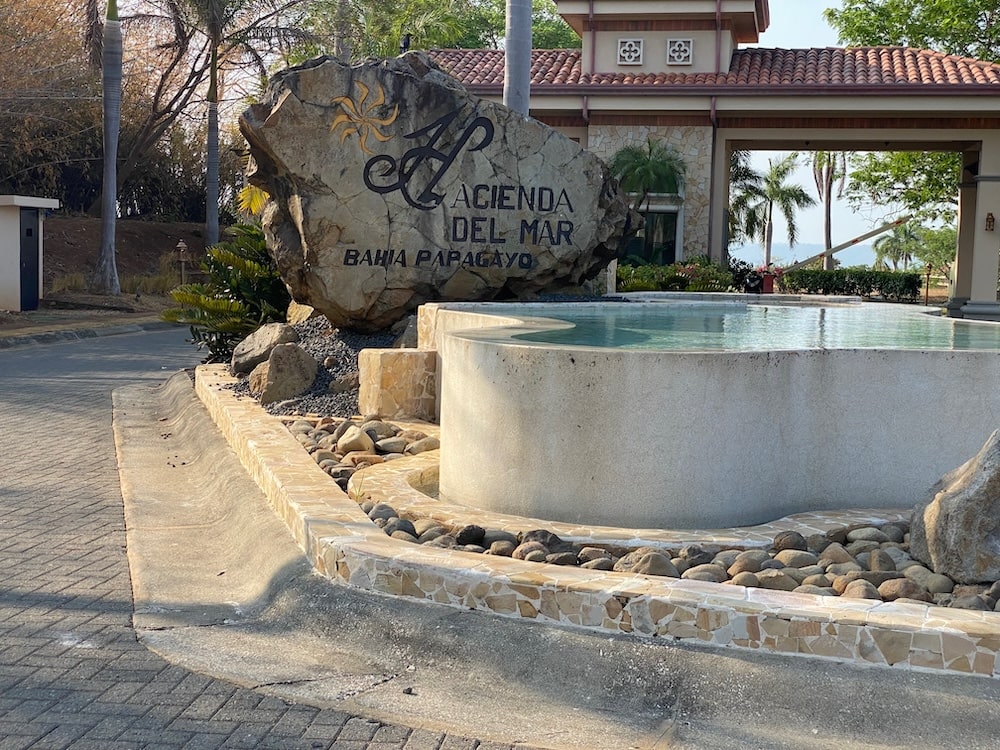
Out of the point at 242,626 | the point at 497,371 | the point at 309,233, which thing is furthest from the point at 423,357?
the point at 242,626

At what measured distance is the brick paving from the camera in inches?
166

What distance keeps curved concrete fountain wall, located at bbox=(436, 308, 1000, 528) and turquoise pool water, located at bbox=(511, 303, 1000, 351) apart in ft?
1.42

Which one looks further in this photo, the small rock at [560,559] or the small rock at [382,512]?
the small rock at [382,512]

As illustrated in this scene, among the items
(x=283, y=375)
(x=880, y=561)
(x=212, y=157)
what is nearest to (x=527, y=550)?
(x=880, y=561)

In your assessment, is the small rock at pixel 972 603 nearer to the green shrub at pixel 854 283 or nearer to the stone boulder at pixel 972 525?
the stone boulder at pixel 972 525

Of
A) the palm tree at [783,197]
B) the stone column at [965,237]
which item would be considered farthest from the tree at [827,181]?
the stone column at [965,237]

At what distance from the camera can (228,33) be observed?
3422cm

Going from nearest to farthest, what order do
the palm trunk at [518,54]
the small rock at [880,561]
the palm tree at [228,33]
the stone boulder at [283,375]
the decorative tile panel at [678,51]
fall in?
the small rock at [880,561] → the stone boulder at [283,375] → the palm trunk at [518,54] → the decorative tile panel at [678,51] → the palm tree at [228,33]

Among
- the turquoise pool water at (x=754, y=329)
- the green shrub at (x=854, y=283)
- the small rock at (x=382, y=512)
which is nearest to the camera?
the small rock at (x=382, y=512)

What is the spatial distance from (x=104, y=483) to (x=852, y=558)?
18.5ft

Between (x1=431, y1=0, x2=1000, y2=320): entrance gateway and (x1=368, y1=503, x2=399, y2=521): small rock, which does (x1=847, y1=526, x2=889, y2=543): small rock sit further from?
(x1=431, y1=0, x2=1000, y2=320): entrance gateway

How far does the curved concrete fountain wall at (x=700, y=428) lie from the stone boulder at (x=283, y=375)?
4.20 m

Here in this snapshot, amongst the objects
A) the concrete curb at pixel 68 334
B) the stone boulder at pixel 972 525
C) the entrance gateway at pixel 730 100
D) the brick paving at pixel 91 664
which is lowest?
the brick paving at pixel 91 664

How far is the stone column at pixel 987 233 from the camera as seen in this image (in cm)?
2594
